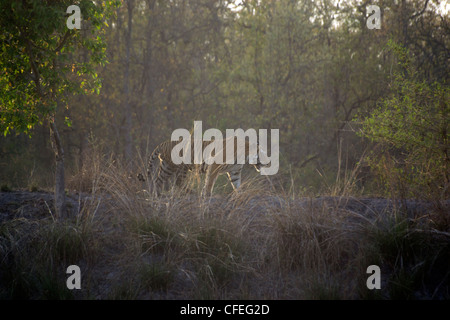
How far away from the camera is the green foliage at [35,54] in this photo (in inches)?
227

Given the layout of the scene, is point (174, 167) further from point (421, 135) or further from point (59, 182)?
point (421, 135)

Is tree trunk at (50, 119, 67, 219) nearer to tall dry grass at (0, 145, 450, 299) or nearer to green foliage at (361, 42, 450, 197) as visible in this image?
tall dry grass at (0, 145, 450, 299)

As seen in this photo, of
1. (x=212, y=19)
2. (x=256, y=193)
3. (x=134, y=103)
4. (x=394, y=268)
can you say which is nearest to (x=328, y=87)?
(x=212, y=19)

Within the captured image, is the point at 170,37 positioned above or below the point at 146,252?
above

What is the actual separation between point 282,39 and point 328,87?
293cm

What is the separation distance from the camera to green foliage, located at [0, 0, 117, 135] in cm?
577

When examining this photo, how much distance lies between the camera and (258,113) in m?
19.1

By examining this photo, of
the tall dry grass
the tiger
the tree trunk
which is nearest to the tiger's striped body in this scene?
the tiger

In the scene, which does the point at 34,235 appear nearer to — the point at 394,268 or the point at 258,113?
the point at 394,268

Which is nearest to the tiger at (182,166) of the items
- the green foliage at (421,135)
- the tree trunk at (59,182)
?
the green foliage at (421,135)

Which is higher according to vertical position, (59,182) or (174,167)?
(174,167)

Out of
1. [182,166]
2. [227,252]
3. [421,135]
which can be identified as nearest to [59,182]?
[227,252]

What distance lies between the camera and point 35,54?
6531 mm

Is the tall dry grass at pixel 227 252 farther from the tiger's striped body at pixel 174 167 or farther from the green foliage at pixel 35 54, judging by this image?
the tiger's striped body at pixel 174 167
